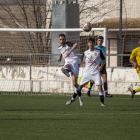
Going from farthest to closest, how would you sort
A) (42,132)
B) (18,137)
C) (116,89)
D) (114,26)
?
1. (114,26)
2. (116,89)
3. (42,132)
4. (18,137)

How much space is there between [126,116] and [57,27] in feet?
28.5

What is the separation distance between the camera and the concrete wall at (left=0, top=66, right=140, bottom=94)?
547 inches

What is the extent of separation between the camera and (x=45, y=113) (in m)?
8.02

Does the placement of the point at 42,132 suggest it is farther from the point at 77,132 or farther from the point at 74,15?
the point at 74,15

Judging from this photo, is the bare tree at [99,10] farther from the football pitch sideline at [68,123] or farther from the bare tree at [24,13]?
the football pitch sideline at [68,123]

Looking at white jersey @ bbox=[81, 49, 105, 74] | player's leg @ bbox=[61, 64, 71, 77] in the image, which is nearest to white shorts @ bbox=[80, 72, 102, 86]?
white jersey @ bbox=[81, 49, 105, 74]

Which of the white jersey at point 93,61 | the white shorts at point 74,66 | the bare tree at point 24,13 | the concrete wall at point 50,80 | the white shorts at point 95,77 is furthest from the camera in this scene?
the bare tree at point 24,13

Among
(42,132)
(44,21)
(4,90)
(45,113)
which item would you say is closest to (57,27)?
(4,90)

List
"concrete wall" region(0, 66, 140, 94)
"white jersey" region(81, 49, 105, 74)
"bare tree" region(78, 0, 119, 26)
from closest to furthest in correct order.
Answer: "white jersey" region(81, 49, 105, 74), "concrete wall" region(0, 66, 140, 94), "bare tree" region(78, 0, 119, 26)

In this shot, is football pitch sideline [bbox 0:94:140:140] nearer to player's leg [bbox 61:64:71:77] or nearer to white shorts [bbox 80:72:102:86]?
white shorts [bbox 80:72:102:86]

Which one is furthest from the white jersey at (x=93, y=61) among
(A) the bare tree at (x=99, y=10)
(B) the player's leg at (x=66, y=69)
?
(A) the bare tree at (x=99, y=10)

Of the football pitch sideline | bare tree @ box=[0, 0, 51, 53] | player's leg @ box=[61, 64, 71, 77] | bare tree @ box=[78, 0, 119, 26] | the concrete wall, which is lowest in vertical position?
the football pitch sideline

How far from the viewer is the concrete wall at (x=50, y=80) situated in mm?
13883

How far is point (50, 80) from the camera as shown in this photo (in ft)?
47.0
